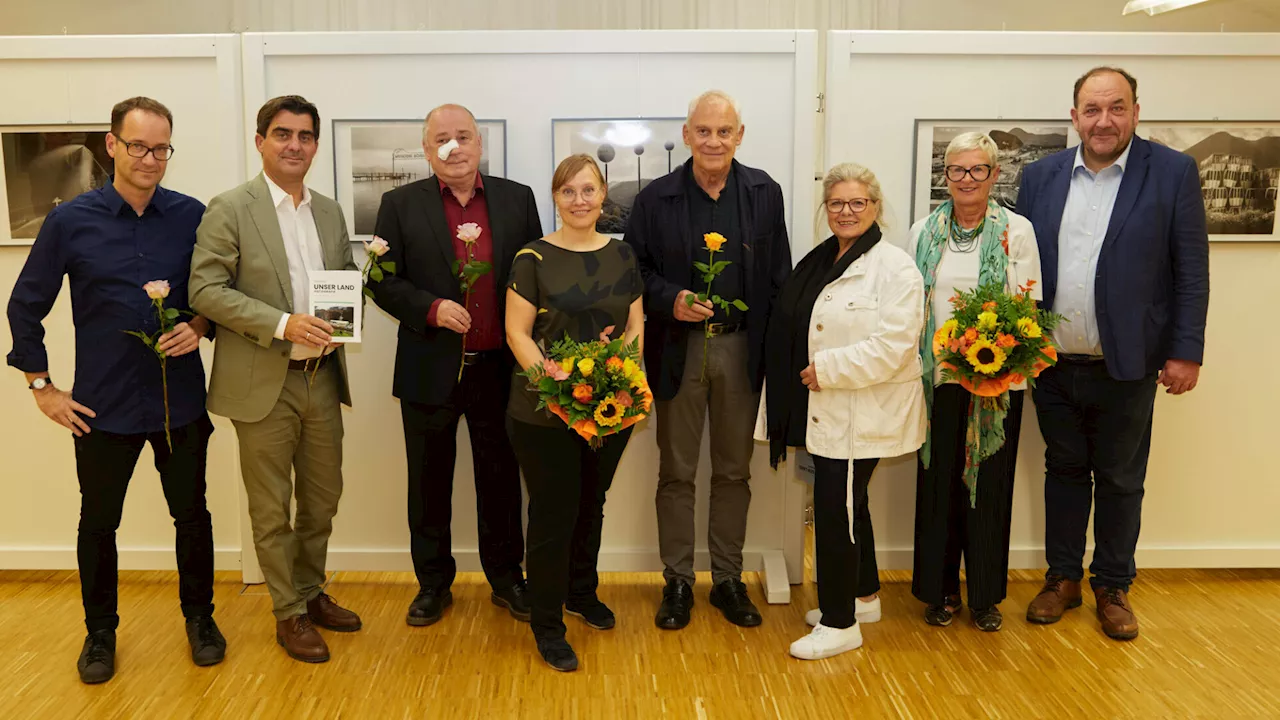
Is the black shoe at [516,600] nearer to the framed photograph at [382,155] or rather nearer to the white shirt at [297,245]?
the white shirt at [297,245]

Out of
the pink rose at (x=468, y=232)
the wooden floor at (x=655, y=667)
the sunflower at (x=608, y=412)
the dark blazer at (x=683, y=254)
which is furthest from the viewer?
the dark blazer at (x=683, y=254)

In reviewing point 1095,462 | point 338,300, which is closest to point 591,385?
point 338,300

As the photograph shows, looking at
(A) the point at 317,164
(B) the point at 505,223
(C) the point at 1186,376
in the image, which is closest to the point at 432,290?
(B) the point at 505,223

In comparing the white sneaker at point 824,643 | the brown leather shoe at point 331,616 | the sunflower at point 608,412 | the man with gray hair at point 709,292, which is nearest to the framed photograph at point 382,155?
the man with gray hair at point 709,292

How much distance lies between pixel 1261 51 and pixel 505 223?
3.56 m

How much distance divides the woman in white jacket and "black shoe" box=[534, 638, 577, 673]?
0.87 metres

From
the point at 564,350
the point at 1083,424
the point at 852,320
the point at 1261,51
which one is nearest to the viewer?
the point at 564,350

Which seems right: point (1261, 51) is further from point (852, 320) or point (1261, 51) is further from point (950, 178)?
point (852, 320)

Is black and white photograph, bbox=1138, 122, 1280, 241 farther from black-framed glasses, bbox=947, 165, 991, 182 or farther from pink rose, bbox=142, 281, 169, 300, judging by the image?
pink rose, bbox=142, 281, 169, 300

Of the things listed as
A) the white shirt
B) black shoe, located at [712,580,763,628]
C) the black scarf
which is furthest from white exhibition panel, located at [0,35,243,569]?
the black scarf

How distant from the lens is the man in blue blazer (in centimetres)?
363

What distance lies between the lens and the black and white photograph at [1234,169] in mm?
4215

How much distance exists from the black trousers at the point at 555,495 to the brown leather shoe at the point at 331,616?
33.5 inches

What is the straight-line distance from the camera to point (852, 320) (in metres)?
3.34
